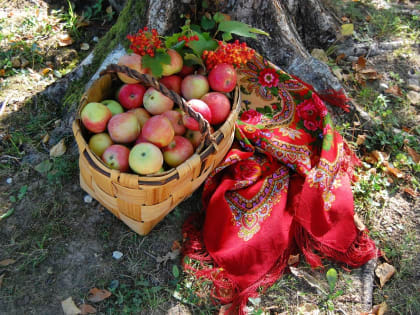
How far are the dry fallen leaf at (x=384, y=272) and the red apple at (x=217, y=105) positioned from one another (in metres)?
1.36

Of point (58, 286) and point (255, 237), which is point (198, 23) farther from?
point (58, 286)

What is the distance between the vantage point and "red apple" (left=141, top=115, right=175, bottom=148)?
1.88 metres

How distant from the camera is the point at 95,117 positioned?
1929 mm

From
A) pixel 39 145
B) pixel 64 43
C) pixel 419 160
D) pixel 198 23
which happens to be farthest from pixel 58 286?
pixel 419 160

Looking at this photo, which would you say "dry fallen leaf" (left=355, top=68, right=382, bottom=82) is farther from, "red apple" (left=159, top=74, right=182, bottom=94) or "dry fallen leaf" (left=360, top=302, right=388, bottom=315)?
"dry fallen leaf" (left=360, top=302, right=388, bottom=315)

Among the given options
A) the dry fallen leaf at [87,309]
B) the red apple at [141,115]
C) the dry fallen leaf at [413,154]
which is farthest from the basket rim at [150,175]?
the dry fallen leaf at [413,154]

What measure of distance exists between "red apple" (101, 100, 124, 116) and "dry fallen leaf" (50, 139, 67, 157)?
652 mm

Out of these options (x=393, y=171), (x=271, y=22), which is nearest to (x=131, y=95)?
(x=271, y=22)

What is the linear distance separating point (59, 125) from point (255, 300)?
1.91m

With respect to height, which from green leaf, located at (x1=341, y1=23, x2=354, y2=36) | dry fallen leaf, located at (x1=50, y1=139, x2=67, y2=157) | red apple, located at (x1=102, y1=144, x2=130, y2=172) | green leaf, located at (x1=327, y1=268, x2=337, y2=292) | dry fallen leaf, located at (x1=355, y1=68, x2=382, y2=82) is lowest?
green leaf, located at (x1=327, y1=268, x2=337, y2=292)

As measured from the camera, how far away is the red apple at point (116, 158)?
1.86 meters

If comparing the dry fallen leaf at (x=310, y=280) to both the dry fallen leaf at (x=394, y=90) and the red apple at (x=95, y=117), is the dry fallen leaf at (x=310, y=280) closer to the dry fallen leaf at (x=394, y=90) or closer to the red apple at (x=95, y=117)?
the red apple at (x=95, y=117)

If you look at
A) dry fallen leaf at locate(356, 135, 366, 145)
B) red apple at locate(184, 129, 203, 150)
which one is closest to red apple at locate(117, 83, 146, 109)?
red apple at locate(184, 129, 203, 150)

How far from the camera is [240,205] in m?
2.30
